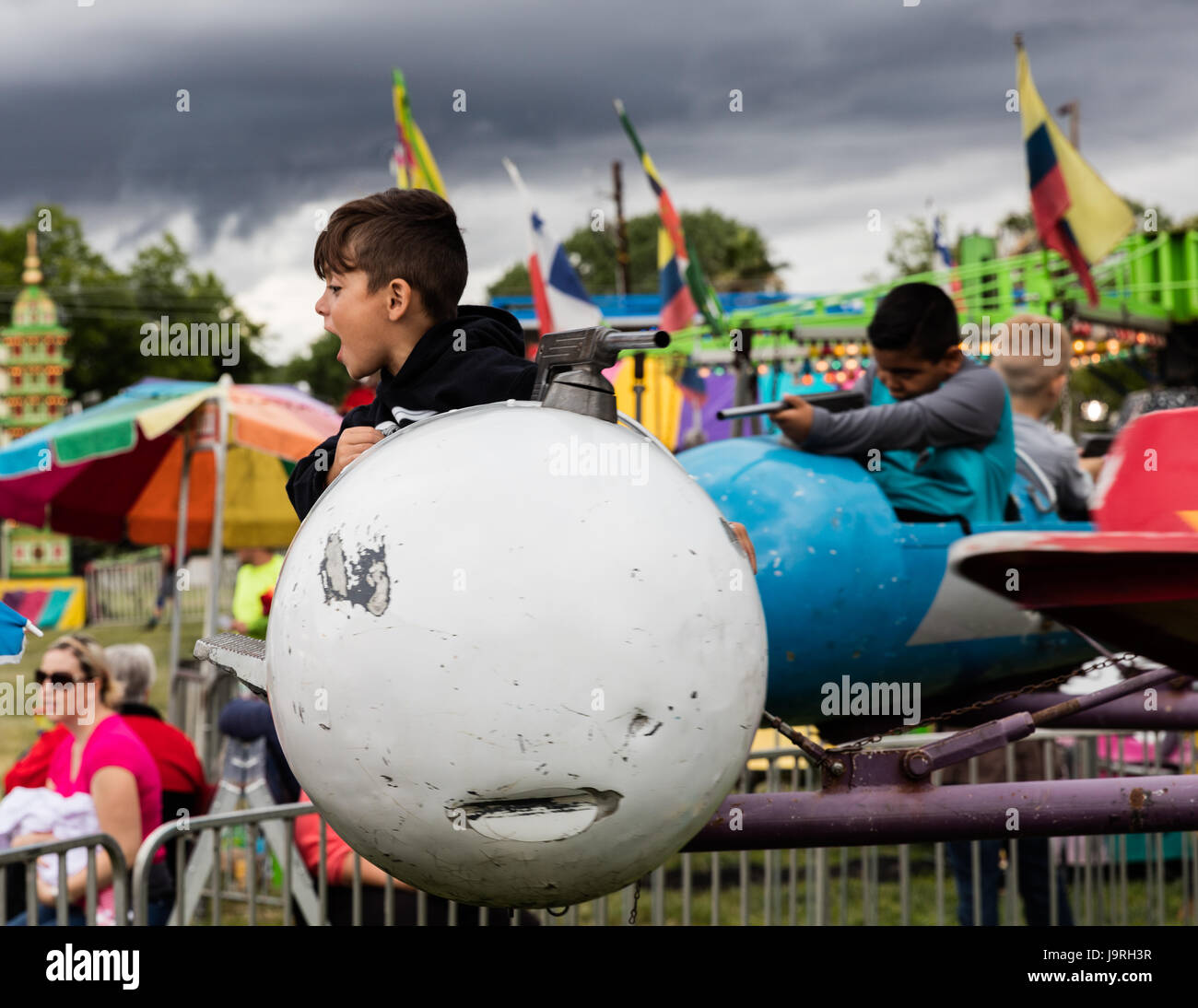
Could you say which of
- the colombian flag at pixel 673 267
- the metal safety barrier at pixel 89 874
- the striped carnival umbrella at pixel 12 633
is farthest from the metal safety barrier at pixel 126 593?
the striped carnival umbrella at pixel 12 633

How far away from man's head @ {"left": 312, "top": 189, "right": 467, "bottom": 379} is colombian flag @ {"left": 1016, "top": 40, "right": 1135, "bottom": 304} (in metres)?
7.20

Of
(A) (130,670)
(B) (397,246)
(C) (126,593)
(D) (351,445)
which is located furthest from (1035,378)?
(C) (126,593)

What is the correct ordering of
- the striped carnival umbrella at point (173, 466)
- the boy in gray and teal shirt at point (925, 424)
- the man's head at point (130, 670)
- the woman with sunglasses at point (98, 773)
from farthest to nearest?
the striped carnival umbrella at point (173, 466) → the man's head at point (130, 670) → the woman with sunglasses at point (98, 773) → the boy in gray and teal shirt at point (925, 424)

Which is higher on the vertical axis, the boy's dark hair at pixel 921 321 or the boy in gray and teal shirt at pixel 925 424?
the boy's dark hair at pixel 921 321

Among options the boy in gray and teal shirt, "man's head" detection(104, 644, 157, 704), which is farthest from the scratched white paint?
"man's head" detection(104, 644, 157, 704)

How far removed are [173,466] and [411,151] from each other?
11.4ft

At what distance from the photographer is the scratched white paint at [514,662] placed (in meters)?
1.54

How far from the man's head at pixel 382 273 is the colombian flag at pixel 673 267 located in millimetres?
8161

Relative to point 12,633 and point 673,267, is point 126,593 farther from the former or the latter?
point 12,633

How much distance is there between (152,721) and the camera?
595 centimetres

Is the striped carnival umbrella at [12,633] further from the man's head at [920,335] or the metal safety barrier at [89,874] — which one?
the man's head at [920,335]
